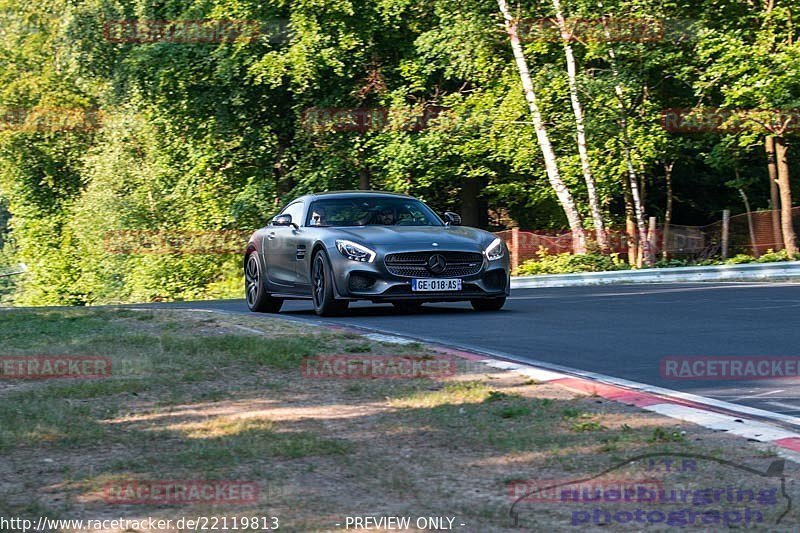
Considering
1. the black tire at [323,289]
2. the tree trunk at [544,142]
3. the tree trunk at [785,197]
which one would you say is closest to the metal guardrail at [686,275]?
the tree trunk at [785,197]

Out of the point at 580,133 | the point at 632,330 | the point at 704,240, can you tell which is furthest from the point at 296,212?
the point at 704,240

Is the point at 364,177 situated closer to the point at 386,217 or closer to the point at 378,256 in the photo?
the point at 386,217

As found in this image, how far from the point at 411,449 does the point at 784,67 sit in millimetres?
27436

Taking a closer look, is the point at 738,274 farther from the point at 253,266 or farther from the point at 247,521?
the point at 247,521

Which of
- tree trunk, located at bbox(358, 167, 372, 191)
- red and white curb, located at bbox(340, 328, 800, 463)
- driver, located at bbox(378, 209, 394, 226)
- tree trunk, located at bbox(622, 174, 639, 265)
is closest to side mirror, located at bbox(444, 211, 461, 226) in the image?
driver, located at bbox(378, 209, 394, 226)

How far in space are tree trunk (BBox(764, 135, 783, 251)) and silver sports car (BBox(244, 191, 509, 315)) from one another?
18476 millimetres

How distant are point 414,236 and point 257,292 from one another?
3126 mm

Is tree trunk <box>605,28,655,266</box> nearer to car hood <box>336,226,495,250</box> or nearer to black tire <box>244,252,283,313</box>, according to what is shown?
black tire <box>244,252,283,313</box>

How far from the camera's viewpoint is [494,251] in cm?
1517

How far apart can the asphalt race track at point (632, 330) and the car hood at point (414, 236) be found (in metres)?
0.84

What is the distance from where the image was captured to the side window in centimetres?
1634

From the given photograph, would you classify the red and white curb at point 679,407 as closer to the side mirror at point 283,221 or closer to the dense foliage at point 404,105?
the side mirror at point 283,221

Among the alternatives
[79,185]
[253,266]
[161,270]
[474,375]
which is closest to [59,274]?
[79,185]

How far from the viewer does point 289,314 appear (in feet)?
53.8
